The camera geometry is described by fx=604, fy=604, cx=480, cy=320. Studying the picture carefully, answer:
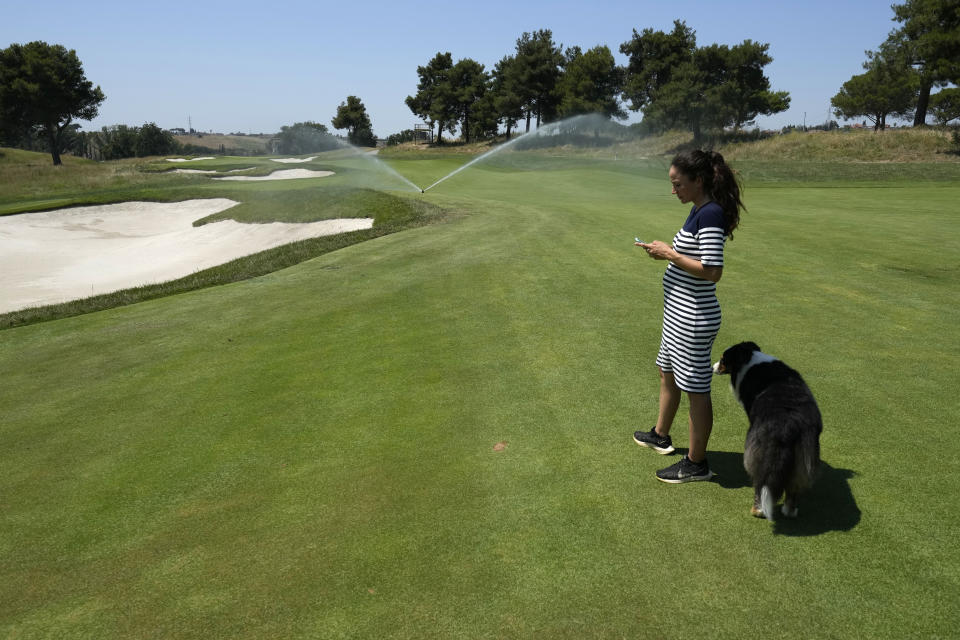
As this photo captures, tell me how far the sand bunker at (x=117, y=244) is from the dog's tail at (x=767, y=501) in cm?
1850

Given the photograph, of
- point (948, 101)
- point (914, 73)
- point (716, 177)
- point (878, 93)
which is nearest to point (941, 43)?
point (948, 101)

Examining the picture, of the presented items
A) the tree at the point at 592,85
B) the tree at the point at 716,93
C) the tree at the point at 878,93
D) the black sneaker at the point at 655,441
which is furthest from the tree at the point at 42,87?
the tree at the point at 878,93

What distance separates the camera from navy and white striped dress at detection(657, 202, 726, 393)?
4.30 metres

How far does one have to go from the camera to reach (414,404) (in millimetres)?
6312

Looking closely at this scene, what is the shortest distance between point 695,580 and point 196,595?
3045 mm

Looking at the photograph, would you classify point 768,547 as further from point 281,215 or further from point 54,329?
point 281,215

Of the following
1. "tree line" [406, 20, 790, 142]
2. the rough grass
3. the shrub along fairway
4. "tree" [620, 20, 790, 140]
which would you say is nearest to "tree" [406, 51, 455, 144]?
"tree line" [406, 20, 790, 142]

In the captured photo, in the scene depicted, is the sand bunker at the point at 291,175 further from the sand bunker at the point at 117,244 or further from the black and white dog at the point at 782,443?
the black and white dog at the point at 782,443

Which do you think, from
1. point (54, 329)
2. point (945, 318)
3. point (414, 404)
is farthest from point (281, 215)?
point (945, 318)

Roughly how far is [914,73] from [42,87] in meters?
96.1

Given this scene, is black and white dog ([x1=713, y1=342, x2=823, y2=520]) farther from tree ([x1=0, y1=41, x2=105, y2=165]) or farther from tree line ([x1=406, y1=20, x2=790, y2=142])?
tree ([x1=0, y1=41, x2=105, y2=165])

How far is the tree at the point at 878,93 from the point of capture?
68.9 meters

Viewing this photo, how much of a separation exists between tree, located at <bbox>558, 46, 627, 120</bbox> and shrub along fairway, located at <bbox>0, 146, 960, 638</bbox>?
68438 millimetres

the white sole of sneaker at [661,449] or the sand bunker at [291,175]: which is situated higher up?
the sand bunker at [291,175]
